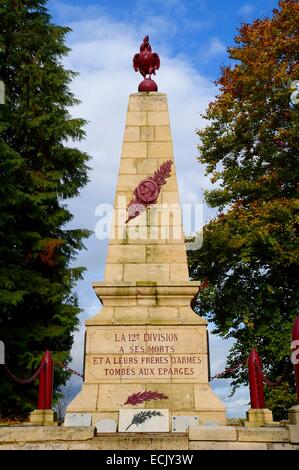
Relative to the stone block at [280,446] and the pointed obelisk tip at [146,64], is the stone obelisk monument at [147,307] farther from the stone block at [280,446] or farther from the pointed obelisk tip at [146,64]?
the stone block at [280,446]

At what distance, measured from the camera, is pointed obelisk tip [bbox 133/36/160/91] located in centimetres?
1134

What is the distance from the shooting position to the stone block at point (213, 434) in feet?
19.5

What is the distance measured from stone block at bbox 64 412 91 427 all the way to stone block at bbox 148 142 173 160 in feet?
17.6

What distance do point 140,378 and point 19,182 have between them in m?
9.94

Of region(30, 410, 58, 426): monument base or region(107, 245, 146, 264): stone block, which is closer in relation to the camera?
region(30, 410, 58, 426): monument base

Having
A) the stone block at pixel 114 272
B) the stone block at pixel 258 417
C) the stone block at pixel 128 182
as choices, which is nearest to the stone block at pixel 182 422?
the stone block at pixel 258 417

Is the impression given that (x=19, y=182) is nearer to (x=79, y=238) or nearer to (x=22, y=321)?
(x=79, y=238)

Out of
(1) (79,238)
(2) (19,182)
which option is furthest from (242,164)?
(2) (19,182)

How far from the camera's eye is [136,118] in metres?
10.9

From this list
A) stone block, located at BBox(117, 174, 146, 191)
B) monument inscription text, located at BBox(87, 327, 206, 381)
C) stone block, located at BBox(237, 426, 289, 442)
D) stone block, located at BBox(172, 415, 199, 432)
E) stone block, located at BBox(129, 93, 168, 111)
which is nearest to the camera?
stone block, located at BBox(237, 426, 289, 442)

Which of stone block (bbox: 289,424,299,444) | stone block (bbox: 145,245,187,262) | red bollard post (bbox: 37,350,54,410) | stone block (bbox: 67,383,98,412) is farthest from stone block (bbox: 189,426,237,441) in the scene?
stone block (bbox: 145,245,187,262)

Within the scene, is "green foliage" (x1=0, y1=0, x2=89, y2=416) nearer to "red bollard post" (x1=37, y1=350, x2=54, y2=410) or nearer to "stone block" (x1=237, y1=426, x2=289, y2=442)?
"red bollard post" (x1=37, y1=350, x2=54, y2=410)

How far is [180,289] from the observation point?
9102 mm

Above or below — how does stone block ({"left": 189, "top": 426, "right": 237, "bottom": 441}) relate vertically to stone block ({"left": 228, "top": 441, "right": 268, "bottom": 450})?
above
